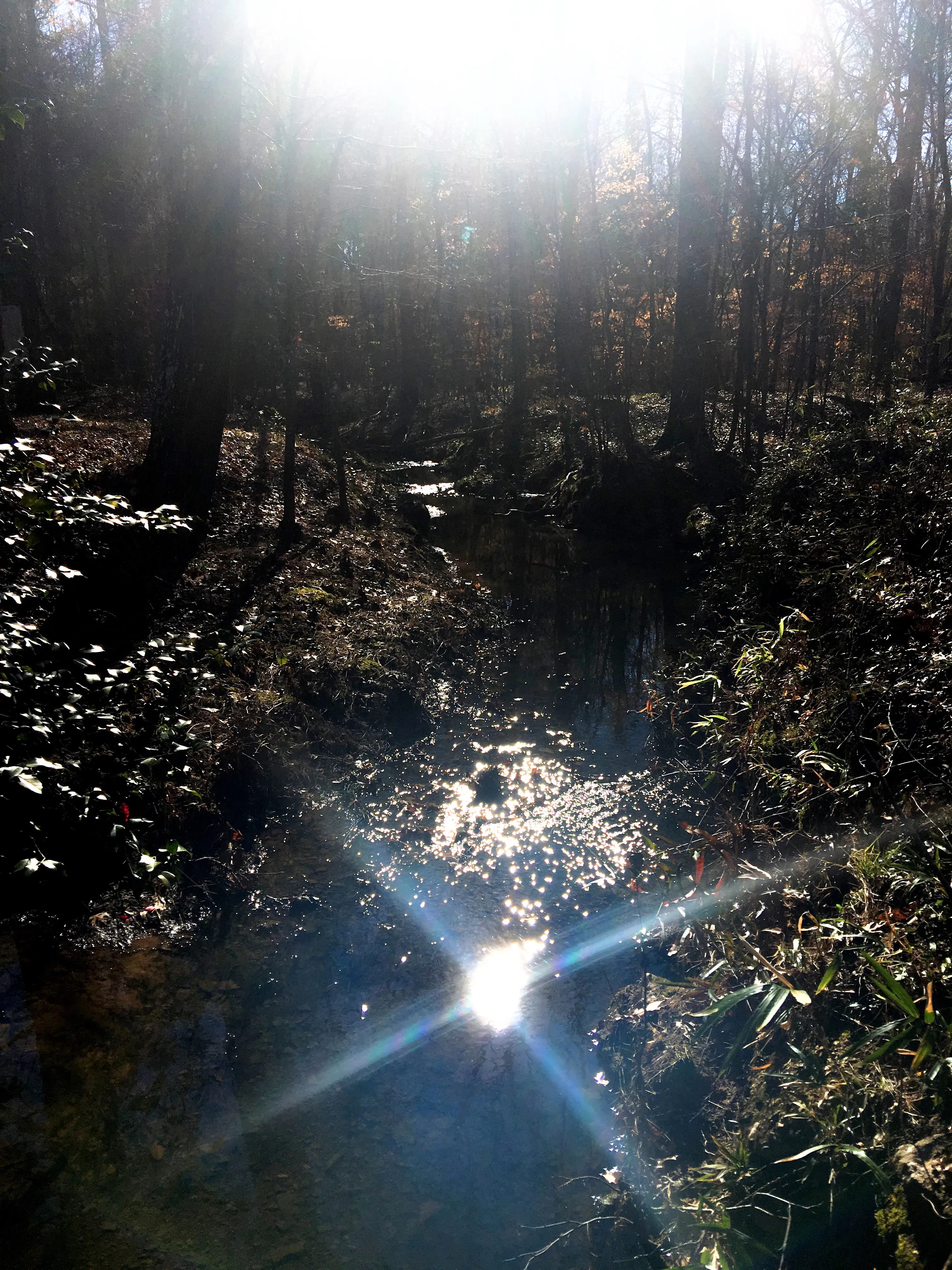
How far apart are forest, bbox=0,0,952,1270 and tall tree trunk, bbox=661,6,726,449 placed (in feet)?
0.24

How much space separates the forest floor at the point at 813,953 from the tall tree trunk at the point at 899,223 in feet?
45.5

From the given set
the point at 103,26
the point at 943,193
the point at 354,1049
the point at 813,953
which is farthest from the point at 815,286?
the point at 103,26

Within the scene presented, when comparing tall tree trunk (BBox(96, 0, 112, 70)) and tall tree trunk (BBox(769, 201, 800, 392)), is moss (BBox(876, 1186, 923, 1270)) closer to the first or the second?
tall tree trunk (BBox(769, 201, 800, 392))

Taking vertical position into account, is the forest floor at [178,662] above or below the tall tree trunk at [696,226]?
below

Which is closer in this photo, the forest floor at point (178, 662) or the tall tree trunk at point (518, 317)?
the forest floor at point (178, 662)

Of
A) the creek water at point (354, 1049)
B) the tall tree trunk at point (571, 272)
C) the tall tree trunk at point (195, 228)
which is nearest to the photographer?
the creek water at point (354, 1049)

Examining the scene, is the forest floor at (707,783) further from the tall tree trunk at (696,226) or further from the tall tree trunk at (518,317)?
the tall tree trunk at (518,317)

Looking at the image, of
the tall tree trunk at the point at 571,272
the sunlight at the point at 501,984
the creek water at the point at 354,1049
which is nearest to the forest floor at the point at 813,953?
the creek water at the point at 354,1049

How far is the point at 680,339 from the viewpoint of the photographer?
1566cm

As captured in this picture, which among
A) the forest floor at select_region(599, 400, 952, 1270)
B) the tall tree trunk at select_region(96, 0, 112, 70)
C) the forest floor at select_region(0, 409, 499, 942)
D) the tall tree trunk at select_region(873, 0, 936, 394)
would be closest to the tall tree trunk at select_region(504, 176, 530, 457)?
the tall tree trunk at select_region(873, 0, 936, 394)

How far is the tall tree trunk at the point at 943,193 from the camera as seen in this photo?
15.6 m

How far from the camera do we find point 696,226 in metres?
15.0

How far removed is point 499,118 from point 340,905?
909 inches

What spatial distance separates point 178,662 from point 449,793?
112 inches
